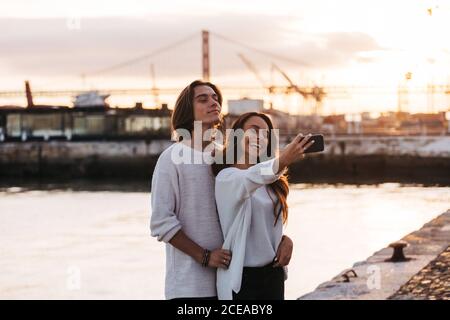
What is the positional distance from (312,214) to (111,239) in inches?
334

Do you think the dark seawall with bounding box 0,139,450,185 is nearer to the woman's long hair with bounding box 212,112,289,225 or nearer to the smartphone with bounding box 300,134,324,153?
the woman's long hair with bounding box 212,112,289,225

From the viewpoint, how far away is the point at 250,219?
3.37 m

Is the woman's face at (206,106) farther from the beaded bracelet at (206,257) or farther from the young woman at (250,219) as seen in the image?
the beaded bracelet at (206,257)

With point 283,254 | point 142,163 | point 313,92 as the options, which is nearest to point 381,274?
point 283,254

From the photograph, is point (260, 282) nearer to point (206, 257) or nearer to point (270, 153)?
point (206, 257)

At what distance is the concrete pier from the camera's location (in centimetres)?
767

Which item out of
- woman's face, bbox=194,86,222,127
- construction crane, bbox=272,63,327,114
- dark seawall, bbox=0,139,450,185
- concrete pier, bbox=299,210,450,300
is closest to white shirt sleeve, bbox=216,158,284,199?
woman's face, bbox=194,86,222,127

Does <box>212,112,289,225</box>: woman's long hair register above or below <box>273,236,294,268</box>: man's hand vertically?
above

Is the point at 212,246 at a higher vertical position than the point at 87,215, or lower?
higher

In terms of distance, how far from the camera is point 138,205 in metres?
34.2
